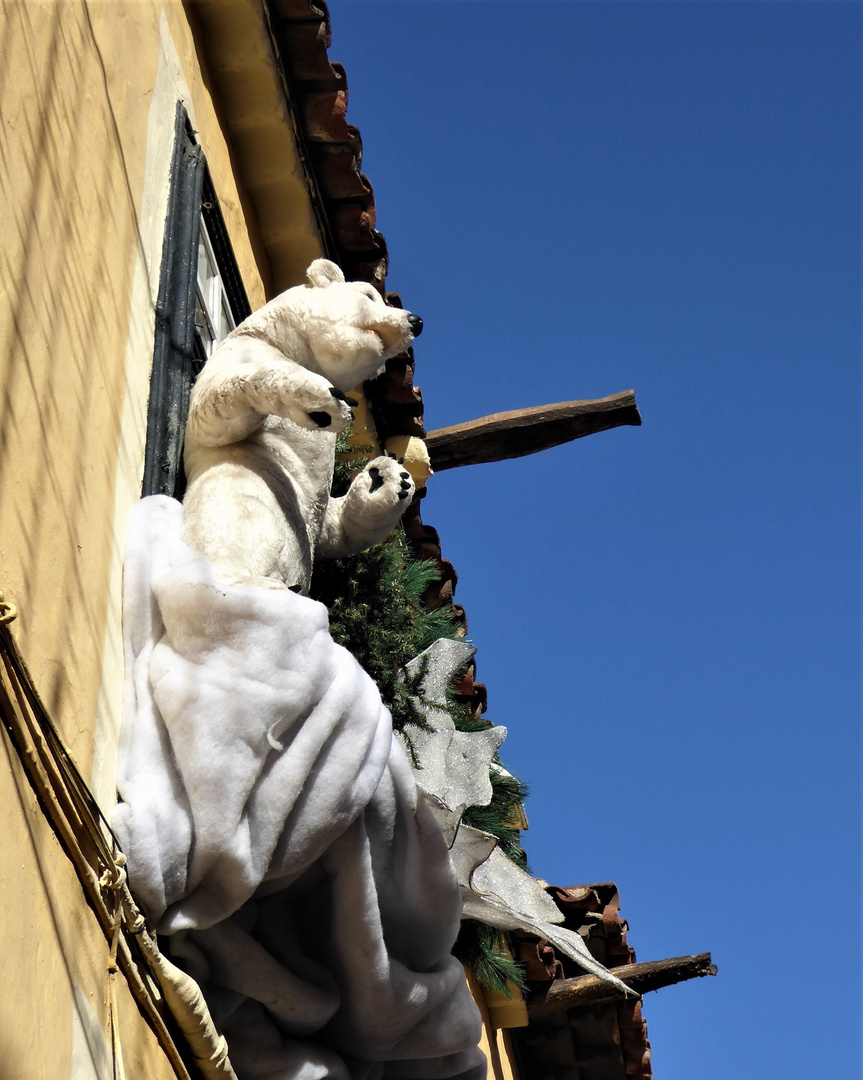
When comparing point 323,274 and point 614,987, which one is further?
point 614,987

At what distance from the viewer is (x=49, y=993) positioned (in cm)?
238

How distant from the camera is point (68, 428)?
2.97 metres

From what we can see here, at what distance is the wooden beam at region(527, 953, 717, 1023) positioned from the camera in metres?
5.70

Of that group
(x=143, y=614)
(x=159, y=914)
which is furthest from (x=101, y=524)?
(x=159, y=914)

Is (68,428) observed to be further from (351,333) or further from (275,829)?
(351,333)

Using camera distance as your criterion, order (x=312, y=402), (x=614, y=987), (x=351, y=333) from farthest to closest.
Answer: (x=614, y=987) < (x=351, y=333) < (x=312, y=402)

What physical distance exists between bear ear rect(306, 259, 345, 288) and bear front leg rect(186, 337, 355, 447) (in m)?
0.39

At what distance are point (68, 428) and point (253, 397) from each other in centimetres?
67

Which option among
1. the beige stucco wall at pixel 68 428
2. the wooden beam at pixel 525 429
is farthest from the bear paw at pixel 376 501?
the wooden beam at pixel 525 429

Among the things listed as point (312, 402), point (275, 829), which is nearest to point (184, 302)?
point (312, 402)

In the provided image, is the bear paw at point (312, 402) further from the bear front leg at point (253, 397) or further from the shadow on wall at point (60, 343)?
the shadow on wall at point (60, 343)

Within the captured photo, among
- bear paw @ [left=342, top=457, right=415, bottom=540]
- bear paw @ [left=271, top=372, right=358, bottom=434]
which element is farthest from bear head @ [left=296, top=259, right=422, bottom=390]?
bear paw @ [left=271, top=372, right=358, bottom=434]

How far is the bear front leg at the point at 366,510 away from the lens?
4000mm

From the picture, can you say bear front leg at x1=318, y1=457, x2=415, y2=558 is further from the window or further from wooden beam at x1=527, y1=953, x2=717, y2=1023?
wooden beam at x1=527, y1=953, x2=717, y2=1023
